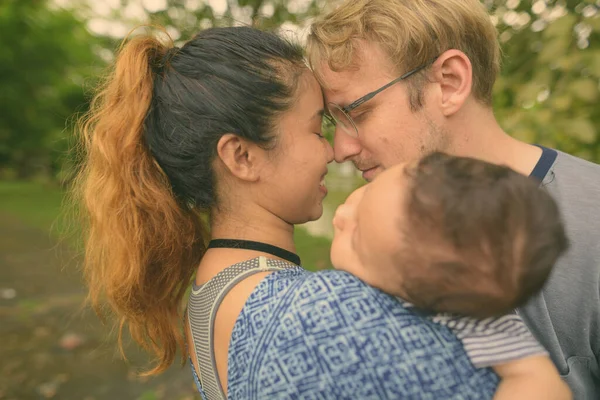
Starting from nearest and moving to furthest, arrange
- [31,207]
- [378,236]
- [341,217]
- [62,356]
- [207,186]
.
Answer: [378,236] → [341,217] → [207,186] → [62,356] → [31,207]

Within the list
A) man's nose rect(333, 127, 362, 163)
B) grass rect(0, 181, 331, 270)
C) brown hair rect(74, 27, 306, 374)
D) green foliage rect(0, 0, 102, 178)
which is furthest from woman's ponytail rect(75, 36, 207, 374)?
green foliage rect(0, 0, 102, 178)

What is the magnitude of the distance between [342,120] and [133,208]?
0.92m

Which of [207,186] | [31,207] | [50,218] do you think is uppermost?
[207,186]

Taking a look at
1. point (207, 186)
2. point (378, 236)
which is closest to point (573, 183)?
point (378, 236)

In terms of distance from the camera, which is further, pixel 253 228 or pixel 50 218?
pixel 50 218

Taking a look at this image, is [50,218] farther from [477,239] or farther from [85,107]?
[477,239]

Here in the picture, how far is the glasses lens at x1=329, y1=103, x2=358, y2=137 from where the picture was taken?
228 centimetres

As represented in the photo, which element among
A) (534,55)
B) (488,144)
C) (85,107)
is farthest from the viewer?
(85,107)

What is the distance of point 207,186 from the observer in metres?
1.96

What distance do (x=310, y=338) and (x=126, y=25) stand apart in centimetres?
811

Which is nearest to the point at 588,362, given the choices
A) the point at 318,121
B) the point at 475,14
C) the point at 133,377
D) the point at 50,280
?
the point at 318,121

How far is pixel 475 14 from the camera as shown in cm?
228

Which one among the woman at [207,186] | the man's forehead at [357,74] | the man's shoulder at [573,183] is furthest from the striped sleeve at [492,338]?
the man's forehead at [357,74]

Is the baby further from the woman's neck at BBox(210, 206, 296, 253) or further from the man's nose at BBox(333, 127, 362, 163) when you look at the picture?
the man's nose at BBox(333, 127, 362, 163)
